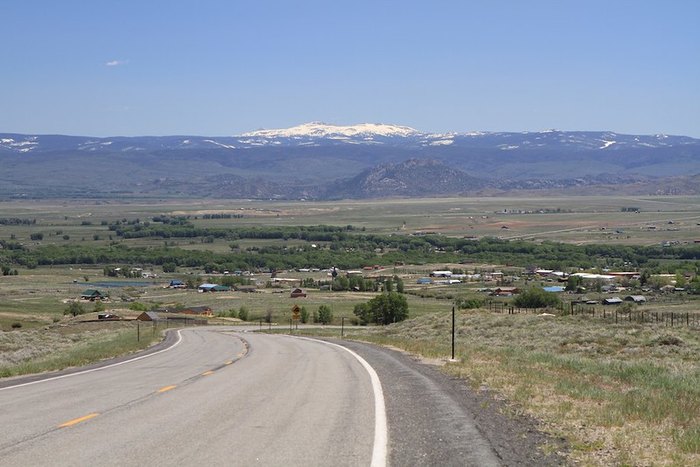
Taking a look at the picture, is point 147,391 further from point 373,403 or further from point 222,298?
point 222,298

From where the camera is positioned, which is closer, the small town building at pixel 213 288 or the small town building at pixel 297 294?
the small town building at pixel 297 294

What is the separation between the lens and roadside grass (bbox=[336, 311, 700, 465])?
11.2m

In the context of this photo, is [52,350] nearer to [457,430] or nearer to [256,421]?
[256,421]

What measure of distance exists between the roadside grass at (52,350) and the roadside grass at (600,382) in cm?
941

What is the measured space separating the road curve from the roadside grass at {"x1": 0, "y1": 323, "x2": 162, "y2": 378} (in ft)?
9.93

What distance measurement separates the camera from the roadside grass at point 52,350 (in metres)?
24.6

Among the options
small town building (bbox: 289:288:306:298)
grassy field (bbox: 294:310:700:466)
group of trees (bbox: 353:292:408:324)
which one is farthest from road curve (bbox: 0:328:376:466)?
small town building (bbox: 289:288:306:298)

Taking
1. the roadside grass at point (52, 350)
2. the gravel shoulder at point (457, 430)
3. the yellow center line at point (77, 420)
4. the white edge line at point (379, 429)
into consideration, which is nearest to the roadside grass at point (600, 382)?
the gravel shoulder at point (457, 430)

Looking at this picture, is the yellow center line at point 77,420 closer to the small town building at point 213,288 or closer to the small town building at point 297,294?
the small town building at point 297,294

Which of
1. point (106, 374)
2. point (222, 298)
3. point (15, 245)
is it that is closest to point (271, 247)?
point (15, 245)

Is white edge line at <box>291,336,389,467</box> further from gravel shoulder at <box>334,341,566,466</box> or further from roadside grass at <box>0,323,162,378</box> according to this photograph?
roadside grass at <box>0,323,162,378</box>

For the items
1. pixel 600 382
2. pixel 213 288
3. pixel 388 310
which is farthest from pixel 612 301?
pixel 600 382

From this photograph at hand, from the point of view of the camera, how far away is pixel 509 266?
436 ft

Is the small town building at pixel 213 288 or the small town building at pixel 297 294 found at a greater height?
the small town building at pixel 297 294
